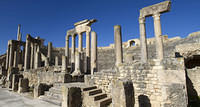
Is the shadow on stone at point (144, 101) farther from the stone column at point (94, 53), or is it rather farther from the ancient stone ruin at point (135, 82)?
the stone column at point (94, 53)

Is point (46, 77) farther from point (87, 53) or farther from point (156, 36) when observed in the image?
point (156, 36)

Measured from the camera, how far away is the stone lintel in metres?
10.3

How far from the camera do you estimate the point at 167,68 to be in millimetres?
5535

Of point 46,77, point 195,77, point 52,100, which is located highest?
point 195,77

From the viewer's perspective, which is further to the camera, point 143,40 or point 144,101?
point 143,40

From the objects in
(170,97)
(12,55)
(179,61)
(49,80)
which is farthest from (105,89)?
(12,55)

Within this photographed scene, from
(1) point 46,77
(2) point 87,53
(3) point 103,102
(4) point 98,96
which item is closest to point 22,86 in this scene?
(1) point 46,77

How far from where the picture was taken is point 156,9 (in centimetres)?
1085

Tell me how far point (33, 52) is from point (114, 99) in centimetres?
2231

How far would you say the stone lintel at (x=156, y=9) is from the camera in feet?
33.9

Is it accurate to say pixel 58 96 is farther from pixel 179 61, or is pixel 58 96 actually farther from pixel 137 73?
pixel 179 61

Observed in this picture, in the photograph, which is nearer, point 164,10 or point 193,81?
point 193,81

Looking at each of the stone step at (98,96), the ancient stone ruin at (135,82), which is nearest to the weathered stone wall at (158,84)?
the ancient stone ruin at (135,82)

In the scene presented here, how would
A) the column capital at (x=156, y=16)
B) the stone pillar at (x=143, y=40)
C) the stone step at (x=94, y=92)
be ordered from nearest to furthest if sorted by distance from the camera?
the stone step at (x=94, y=92), the column capital at (x=156, y=16), the stone pillar at (x=143, y=40)
